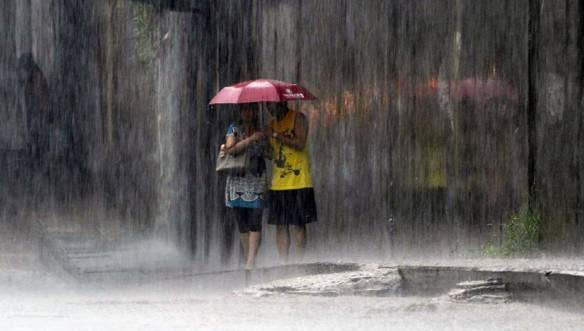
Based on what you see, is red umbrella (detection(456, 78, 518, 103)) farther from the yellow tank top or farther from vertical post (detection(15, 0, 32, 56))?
vertical post (detection(15, 0, 32, 56))

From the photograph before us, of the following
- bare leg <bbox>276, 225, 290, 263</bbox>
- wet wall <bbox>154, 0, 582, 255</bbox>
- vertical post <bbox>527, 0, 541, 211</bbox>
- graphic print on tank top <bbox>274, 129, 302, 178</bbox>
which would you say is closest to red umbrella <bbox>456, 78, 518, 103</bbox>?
wet wall <bbox>154, 0, 582, 255</bbox>

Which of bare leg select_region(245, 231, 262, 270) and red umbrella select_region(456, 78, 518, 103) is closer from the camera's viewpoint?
red umbrella select_region(456, 78, 518, 103)

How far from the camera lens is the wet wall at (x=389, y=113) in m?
9.54

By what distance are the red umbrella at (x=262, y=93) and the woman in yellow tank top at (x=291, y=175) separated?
0.20 meters

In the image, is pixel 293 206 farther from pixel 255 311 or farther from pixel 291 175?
pixel 255 311

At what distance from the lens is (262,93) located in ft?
34.9

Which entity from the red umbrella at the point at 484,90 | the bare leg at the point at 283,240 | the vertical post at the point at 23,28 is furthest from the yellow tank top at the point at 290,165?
the vertical post at the point at 23,28

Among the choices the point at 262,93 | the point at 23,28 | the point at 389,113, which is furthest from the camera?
the point at 23,28

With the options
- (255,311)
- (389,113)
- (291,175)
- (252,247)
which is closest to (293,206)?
(291,175)

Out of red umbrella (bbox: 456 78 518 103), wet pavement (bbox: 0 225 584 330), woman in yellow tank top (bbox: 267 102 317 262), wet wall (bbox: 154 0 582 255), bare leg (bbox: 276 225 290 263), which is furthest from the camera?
bare leg (bbox: 276 225 290 263)

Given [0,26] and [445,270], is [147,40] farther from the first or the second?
[445,270]

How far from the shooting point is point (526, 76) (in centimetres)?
966

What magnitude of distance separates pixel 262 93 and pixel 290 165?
75cm

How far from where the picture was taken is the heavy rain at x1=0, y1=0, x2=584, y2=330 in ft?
27.4
